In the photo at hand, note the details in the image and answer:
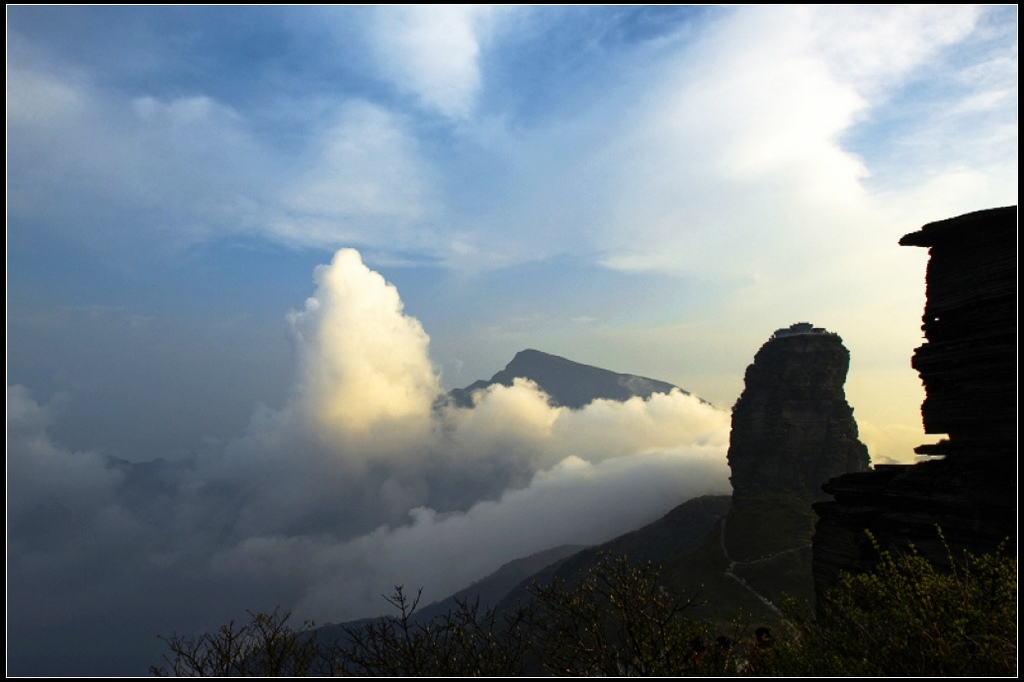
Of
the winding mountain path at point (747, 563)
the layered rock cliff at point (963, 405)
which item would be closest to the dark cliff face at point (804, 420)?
the winding mountain path at point (747, 563)

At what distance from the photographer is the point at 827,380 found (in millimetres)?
134750

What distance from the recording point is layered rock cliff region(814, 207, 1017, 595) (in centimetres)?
2844

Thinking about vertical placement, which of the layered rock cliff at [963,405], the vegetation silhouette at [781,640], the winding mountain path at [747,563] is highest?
the layered rock cliff at [963,405]

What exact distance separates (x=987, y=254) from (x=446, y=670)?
33342 mm

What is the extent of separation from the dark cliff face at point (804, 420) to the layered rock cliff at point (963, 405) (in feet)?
366

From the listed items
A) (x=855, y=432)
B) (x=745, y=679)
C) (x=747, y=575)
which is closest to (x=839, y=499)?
(x=745, y=679)

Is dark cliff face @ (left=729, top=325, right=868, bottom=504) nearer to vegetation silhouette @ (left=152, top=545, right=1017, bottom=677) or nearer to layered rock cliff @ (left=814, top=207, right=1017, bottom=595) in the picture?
layered rock cliff @ (left=814, top=207, right=1017, bottom=595)

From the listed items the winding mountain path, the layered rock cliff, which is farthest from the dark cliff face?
the layered rock cliff

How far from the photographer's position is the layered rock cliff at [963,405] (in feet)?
93.3

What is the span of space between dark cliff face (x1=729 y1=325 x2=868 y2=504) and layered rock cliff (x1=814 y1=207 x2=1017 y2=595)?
112 metres

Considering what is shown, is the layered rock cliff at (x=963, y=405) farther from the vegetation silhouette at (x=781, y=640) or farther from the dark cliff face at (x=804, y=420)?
the dark cliff face at (x=804, y=420)

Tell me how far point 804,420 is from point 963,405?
379 feet

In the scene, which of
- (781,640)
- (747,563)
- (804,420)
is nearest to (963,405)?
(781,640)

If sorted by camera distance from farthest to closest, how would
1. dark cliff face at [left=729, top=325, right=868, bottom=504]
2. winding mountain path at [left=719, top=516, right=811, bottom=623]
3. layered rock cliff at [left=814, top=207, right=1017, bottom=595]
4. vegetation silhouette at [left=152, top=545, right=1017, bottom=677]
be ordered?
dark cliff face at [left=729, top=325, right=868, bottom=504] → winding mountain path at [left=719, top=516, right=811, bottom=623] → layered rock cliff at [left=814, top=207, right=1017, bottom=595] → vegetation silhouette at [left=152, top=545, right=1017, bottom=677]
